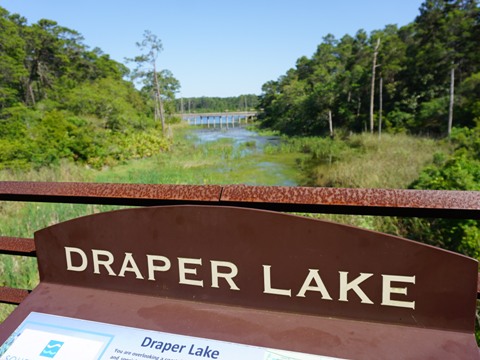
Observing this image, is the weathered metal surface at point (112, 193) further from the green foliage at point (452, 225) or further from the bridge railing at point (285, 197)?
the green foliage at point (452, 225)

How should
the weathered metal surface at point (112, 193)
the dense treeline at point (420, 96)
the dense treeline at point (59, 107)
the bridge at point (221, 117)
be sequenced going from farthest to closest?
the bridge at point (221, 117)
the dense treeline at point (59, 107)
the dense treeline at point (420, 96)
the weathered metal surface at point (112, 193)

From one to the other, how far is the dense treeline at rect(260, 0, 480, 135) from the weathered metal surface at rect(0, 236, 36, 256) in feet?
66.5

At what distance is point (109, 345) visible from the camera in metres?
0.77

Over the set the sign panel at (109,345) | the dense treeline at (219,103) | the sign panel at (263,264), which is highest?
the dense treeline at (219,103)

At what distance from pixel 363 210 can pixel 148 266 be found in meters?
0.54

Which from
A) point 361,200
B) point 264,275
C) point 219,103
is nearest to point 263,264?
point 264,275

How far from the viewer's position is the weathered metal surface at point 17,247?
1.17 metres

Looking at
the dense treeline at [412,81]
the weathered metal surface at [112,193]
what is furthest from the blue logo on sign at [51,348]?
the dense treeline at [412,81]

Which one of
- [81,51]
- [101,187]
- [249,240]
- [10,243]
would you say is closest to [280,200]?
[249,240]

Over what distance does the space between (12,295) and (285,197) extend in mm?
1079

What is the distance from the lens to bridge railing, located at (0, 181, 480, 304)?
0.75m

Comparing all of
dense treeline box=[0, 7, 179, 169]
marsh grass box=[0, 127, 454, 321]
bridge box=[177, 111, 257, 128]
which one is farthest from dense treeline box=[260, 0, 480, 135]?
bridge box=[177, 111, 257, 128]

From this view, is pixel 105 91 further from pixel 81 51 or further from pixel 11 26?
pixel 81 51

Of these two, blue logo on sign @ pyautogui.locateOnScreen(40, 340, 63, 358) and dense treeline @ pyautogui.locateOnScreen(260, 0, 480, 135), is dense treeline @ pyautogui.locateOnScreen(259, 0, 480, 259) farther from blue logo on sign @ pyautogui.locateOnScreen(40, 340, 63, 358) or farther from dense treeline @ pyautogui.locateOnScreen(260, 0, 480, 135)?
blue logo on sign @ pyautogui.locateOnScreen(40, 340, 63, 358)
